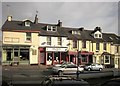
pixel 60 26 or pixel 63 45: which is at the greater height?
pixel 60 26

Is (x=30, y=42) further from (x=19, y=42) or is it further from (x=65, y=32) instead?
(x=65, y=32)

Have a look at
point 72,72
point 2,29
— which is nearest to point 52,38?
point 2,29

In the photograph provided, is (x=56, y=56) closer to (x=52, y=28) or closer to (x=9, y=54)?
(x=52, y=28)

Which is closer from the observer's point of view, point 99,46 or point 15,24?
point 15,24

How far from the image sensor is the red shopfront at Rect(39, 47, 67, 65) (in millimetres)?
40938

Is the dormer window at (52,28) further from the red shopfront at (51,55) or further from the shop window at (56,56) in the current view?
the shop window at (56,56)

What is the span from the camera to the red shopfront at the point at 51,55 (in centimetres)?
4094

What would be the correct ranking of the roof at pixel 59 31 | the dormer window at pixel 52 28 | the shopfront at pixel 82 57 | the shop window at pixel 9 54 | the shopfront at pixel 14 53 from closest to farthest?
the shopfront at pixel 14 53 < the shop window at pixel 9 54 < the roof at pixel 59 31 < the dormer window at pixel 52 28 < the shopfront at pixel 82 57

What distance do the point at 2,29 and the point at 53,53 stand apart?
30.7 ft

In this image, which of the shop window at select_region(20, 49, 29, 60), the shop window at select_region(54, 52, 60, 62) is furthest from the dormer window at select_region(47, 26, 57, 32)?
the shop window at select_region(20, 49, 29, 60)

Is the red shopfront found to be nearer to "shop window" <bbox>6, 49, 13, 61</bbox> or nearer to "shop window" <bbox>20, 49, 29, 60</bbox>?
"shop window" <bbox>20, 49, 29, 60</bbox>

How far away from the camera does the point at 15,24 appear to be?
41250mm

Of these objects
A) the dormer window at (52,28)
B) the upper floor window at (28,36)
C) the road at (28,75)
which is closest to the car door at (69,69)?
the road at (28,75)

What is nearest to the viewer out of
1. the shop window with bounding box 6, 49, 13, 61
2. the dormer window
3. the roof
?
the shop window with bounding box 6, 49, 13, 61
